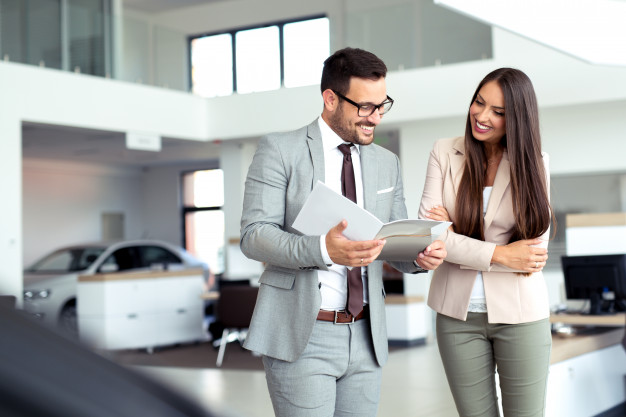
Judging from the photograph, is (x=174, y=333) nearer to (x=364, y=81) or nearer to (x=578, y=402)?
(x=578, y=402)

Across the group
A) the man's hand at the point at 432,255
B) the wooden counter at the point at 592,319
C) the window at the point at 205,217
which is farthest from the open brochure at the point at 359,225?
the window at the point at 205,217

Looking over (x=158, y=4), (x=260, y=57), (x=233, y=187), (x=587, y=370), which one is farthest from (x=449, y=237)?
(x=158, y=4)

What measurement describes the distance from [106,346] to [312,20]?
13.4m

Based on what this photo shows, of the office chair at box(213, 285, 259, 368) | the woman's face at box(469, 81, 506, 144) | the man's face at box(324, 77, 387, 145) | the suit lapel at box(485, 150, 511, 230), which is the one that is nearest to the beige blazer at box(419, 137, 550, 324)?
the suit lapel at box(485, 150, 511, 230)

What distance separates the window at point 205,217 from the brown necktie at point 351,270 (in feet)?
48.3

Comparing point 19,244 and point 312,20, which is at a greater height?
point 312,20

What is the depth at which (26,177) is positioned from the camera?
1555cm

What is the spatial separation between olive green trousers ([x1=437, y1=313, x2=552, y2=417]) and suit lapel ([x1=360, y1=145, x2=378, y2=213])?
488mm

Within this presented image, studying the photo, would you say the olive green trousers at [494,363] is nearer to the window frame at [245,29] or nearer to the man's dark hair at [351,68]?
the man's dark hair at [351,68]

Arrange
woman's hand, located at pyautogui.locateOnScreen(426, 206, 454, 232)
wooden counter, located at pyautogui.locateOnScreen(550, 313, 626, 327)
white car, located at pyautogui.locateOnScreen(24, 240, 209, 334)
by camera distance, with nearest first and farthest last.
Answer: woman's hand, located at pyautogui.locateOnScreen(426, 206, 454, 232), wooden counter, located at pyautogui.locateOnScreen(550, 313, 626, 327), white car, located at pyautogui.locateOnScreen(24, 240, 209, 334)

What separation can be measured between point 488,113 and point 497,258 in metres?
0.44

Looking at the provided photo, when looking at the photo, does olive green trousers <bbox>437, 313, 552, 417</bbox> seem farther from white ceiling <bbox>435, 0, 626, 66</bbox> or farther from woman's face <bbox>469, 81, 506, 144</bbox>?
white ceiling <bbox>435, 0, 626, 66</bbox>

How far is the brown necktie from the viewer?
2.04 m

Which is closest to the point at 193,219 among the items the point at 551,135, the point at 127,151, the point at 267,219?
the point at 127,151
